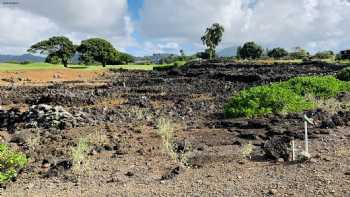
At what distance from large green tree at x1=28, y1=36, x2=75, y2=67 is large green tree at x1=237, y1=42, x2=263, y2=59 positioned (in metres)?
44.5

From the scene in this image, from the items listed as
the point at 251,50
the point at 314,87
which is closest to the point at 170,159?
the point at 314,87

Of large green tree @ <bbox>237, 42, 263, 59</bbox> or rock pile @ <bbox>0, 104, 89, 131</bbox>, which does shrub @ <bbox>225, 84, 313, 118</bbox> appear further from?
large green tree @ <bbox>237, 42, 263, 59</bbox>

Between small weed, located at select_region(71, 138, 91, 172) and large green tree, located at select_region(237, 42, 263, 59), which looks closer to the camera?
small weed, located at select_region(71, 138, 91, 172)

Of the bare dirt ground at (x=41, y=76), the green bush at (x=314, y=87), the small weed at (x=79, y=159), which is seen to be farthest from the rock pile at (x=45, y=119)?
the bare dirt ground at (x=41, y=76)

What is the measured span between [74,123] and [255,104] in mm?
5371

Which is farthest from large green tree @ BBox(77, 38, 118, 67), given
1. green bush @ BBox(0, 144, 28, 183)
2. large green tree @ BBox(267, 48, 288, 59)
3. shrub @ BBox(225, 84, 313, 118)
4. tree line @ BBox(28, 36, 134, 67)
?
green bush @ BBox(0, 144, 28, 183)

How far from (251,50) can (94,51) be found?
137 feet

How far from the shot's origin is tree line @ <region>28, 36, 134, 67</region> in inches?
3246

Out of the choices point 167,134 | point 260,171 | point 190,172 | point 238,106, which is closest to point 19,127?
point 167,134

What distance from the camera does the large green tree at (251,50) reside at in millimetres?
114375

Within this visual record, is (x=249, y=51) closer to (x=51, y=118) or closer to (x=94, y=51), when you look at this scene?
(x=94, y=51)

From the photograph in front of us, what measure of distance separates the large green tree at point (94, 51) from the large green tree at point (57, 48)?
2.43 meters

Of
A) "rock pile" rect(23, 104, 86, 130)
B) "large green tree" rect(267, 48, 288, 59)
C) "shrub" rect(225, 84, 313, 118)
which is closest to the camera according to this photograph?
"rock pile" rect(23, 104, 86, 130)

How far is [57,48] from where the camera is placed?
83.1 meters
